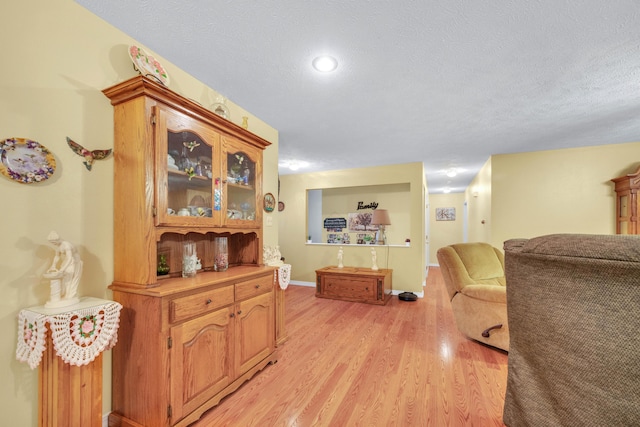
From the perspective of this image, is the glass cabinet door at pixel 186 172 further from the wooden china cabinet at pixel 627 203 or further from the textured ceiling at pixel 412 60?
the wooden china cabinet at pixel 627 203

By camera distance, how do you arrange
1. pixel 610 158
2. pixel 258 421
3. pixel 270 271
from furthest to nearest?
pixel 610 158 → pixel 270 271 → pixel 258 421

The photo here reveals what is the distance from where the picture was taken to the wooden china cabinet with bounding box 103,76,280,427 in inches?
58.1

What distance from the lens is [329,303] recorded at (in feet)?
13.9

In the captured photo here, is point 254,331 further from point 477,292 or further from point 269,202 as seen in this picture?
point 477,292

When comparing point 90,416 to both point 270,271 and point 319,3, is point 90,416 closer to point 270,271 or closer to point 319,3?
point 270,271

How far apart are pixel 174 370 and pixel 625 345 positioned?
6.05 ft

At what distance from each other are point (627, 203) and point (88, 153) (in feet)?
19.1

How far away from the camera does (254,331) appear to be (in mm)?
2104

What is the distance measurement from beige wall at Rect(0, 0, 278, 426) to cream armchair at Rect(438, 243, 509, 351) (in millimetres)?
2978

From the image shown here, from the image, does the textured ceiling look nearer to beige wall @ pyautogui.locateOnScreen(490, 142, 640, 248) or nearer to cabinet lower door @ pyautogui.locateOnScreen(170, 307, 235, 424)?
beige wall @ pyautogui.locateOnScreen(490, 142, 640, 248)

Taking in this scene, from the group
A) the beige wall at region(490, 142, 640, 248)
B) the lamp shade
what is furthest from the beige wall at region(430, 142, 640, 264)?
the lamp shade

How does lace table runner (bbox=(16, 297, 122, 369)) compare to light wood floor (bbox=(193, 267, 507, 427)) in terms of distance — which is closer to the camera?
lace table runner (bbox=(16, 297, 122, 369))

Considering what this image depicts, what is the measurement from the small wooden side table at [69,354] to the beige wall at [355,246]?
4.22 metres

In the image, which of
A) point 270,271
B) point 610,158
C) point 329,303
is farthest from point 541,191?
point 270,271
